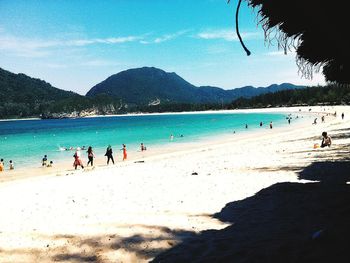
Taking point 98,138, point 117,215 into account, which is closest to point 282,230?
A: point 117,215

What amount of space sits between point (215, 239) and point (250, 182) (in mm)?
6274

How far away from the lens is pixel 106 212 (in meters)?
9.33

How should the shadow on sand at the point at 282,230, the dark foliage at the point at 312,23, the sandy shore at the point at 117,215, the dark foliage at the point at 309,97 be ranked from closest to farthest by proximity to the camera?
the dark foliage at the point at 312,23
the shadow on sand at the point at 282,230
the sandy shore at the point at 117,215
the dark foliage at the point at 309,97

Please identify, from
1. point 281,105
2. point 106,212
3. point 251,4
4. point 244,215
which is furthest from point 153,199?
point 281,105

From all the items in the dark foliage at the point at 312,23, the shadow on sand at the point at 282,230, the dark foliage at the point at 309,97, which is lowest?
Answer: the shadow on sand at the point at 282,230

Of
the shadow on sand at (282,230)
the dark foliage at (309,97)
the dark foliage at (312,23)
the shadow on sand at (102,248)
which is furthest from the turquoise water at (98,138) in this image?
the dark foliage at (309,97)

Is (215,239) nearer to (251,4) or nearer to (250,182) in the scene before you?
(251,4)

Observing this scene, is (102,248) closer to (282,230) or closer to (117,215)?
(117,215)

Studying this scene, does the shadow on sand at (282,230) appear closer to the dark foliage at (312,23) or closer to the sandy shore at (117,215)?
the sandy shore at (117,215)

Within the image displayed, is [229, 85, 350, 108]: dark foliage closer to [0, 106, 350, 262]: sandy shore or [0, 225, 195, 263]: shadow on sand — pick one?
[0, 106, 350, 262]: sandy shore

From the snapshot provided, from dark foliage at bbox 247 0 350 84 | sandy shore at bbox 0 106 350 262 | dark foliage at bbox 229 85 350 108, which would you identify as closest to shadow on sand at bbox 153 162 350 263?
sandy shore at bbox 0 106 350 262

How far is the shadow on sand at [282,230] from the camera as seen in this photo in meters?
4.61

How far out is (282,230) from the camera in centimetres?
618

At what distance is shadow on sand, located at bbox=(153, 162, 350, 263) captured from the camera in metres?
4.61
